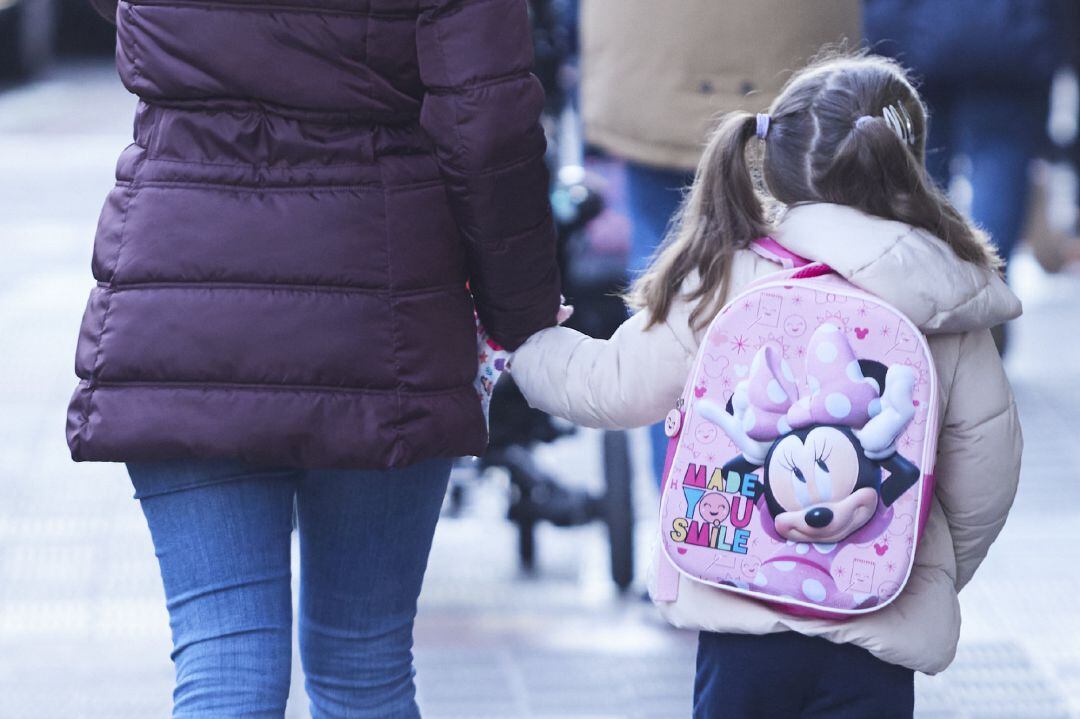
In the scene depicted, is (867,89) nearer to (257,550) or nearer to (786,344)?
(786,344)

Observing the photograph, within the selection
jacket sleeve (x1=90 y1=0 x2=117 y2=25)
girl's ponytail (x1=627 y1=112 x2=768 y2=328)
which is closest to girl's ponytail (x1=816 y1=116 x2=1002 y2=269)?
girl's ponytail (x1=627 y1=112 x2=768 y2=328)

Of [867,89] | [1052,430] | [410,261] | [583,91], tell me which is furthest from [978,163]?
[410,261]

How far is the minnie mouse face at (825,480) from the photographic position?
2324 millimetres

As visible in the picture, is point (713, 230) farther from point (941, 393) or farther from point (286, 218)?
point (286, 218)

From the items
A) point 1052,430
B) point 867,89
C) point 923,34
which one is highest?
point 867,89

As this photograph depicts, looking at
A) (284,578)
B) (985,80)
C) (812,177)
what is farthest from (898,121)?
(985,80)

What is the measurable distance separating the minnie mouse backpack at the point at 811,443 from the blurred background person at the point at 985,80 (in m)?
2.68

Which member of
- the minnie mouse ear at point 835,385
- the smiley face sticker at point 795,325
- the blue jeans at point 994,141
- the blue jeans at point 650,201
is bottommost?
the blue jeans at point 994,141

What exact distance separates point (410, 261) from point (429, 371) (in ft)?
0.51

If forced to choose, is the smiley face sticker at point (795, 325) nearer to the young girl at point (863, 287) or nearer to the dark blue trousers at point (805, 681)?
the young girl at point (863, 287)

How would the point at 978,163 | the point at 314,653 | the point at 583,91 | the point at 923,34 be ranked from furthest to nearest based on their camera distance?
the point at 978,163 → the point at 923,34 → the point at 583,91 → the point at 314,653

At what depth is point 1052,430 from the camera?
5.70 m

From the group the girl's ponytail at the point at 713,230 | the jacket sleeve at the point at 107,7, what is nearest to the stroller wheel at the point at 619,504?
the girl's ponytail at the point at 713,230

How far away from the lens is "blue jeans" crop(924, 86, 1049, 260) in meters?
5.32
